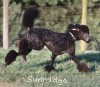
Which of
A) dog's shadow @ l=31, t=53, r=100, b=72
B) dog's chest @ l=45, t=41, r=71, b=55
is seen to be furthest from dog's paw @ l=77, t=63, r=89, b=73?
dog's shadow @ l=31, t=53, r=100, b=72

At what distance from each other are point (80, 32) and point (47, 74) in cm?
97

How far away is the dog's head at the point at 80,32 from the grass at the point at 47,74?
26.7 inches

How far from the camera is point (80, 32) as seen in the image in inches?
350

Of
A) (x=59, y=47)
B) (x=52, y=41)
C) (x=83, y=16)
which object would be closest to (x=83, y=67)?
(x=59, y=47)

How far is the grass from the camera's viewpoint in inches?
327

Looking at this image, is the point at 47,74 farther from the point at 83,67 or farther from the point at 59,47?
the point at 83,67

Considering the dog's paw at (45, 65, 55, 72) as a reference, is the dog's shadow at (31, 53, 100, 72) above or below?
below

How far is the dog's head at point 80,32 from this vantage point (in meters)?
8.84

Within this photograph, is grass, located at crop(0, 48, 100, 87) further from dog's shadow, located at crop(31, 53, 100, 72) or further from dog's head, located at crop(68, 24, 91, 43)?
dog's head, located at crop(68, 24, 91, 43)

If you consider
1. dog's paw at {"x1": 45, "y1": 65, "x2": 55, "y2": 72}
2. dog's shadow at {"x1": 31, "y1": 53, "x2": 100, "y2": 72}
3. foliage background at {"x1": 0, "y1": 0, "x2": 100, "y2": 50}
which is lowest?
foliage background at {"x1": 0, "y1": 0, "x2": 100, "y2": 50}

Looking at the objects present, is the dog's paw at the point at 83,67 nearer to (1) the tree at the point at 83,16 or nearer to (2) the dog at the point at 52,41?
(2) the dog at the point at 52,41

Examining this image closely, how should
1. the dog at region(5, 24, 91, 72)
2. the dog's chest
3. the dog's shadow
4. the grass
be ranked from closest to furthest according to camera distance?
the grass
the dog at region(5, 24, 91, 72)
the dog's chest
the dog's shadow

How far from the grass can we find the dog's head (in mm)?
679

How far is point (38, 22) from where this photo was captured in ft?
50.5
